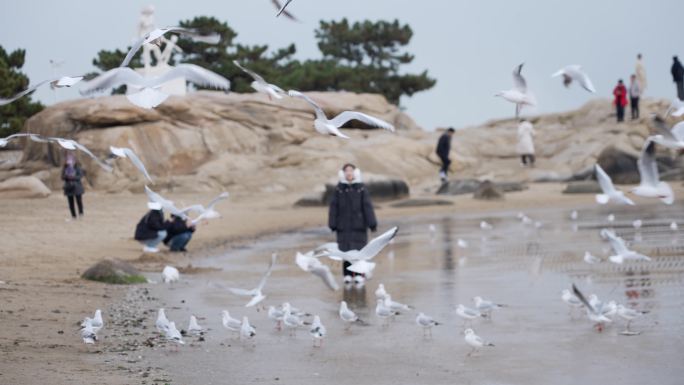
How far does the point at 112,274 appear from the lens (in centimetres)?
1606

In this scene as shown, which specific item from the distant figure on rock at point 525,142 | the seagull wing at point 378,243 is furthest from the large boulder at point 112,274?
the distant figure on rock at point 525,142

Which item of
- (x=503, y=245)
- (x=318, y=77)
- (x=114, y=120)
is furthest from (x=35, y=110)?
(x=503, y=245)

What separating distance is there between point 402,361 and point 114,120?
2933 centimetres

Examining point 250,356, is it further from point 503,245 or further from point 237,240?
point 237,240

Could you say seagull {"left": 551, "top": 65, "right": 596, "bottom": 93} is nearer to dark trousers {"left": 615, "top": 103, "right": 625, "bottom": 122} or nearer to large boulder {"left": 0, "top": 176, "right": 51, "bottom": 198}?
large boulder {"left": 0, "top": 176, "right": 51, "bottom": 198}

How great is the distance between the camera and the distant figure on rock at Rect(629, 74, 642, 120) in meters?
42.6

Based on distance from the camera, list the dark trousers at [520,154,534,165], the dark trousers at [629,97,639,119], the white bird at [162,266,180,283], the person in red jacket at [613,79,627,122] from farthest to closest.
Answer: the dark trousers at [629,97,639,119]
the person in red jacket at [613,79,627,122]
the dark trousers at [520,154,534,165]
the white bird at [162,266,180,283]

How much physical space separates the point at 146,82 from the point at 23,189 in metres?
24.2

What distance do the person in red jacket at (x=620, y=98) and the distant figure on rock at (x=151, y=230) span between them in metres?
27.1

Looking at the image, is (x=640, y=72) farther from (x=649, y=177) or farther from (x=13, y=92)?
(x=649, y=177)

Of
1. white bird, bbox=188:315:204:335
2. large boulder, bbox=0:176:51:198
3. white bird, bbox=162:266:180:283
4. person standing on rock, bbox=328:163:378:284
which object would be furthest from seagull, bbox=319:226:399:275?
large boulder, bbox=0:176:51:198

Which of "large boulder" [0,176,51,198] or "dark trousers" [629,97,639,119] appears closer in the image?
"large boulder" [0,176,51,198]

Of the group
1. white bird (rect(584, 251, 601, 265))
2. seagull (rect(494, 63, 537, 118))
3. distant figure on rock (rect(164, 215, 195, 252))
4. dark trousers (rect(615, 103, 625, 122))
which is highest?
dark trousers (rect(615, 103, 625, 122))

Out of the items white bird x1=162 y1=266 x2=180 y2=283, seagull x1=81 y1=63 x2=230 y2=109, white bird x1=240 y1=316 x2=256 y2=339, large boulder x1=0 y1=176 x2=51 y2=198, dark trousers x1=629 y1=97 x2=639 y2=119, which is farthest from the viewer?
dark trousers x1=629 y1=97 x2=639 y2=119
